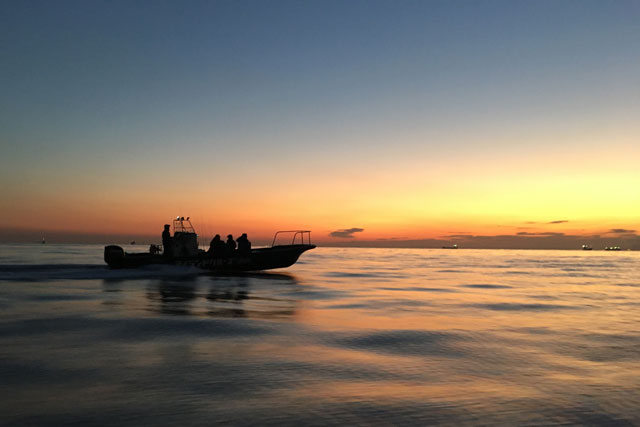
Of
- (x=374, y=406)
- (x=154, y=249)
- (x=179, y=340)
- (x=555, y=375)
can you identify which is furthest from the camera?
(x=154, y=249)

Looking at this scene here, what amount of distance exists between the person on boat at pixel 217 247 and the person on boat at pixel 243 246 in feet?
3.87

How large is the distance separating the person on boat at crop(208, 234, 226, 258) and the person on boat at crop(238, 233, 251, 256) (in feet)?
3.87

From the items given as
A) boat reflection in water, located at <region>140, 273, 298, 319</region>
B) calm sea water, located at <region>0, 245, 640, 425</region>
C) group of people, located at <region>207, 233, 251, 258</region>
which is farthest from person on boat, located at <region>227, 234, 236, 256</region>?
calm sea water, located at <region>0, 245, 640, 425</region>

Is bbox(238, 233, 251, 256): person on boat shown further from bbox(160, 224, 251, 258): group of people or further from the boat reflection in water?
the boat reflection in water

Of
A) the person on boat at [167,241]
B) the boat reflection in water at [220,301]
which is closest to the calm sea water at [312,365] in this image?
the boat reflection in water at [220,301]

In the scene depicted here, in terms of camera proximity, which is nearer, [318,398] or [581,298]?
[318,398]

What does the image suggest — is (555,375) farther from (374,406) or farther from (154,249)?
(154,249)

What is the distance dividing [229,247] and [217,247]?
36.1 inches

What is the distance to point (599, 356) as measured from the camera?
898cm

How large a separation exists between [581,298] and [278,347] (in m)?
17.8

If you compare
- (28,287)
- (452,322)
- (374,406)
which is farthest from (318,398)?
(28,287)

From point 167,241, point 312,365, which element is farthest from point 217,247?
point 312,365

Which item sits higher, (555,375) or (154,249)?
(154,249)

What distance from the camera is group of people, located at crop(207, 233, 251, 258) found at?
32.2 m
